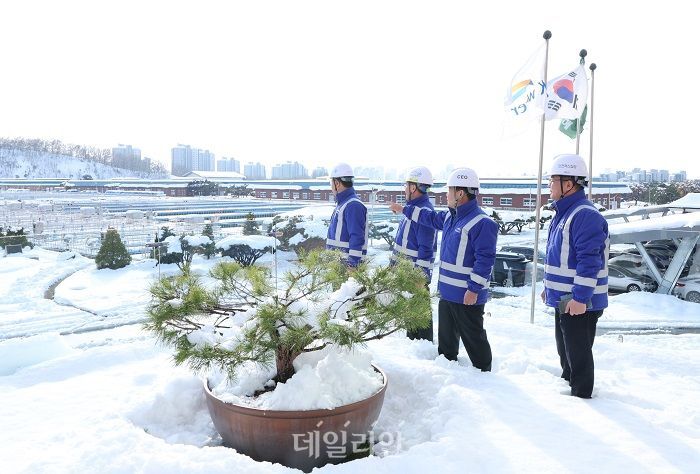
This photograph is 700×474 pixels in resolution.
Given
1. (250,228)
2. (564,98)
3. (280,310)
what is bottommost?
(250,228)

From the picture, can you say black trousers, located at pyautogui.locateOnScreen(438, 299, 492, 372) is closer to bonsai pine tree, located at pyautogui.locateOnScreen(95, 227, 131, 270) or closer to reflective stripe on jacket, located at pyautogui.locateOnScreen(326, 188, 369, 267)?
reflective stripe on jacket, located at pyautogui.locateOnScreen(326, 188, 369, 267)

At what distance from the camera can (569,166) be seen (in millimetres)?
3332

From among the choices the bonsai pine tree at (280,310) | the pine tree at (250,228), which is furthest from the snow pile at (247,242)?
the bonsai pine tree at (280,310)

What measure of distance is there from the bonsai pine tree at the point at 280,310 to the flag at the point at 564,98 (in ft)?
13.8

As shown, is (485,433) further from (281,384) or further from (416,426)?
(281,384)

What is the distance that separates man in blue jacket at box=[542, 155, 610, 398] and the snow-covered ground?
261 millimetres

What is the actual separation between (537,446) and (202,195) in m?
46.7

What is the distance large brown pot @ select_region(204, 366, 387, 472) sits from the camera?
2436mm

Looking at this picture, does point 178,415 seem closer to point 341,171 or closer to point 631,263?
point 341,171

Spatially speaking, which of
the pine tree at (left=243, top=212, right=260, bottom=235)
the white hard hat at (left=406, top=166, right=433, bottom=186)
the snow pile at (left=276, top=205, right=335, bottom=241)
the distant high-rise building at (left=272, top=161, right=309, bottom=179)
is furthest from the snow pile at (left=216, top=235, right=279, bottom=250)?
the distant high-rise building at (left=272, top=161, right=309, bottom=179)

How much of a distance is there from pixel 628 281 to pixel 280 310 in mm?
9931

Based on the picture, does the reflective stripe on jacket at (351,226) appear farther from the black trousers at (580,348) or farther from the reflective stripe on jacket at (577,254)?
the black trousers at (580,348)

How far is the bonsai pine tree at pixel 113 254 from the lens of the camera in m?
11.4

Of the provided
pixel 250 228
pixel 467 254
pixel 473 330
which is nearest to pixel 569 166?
pixel 467 254
